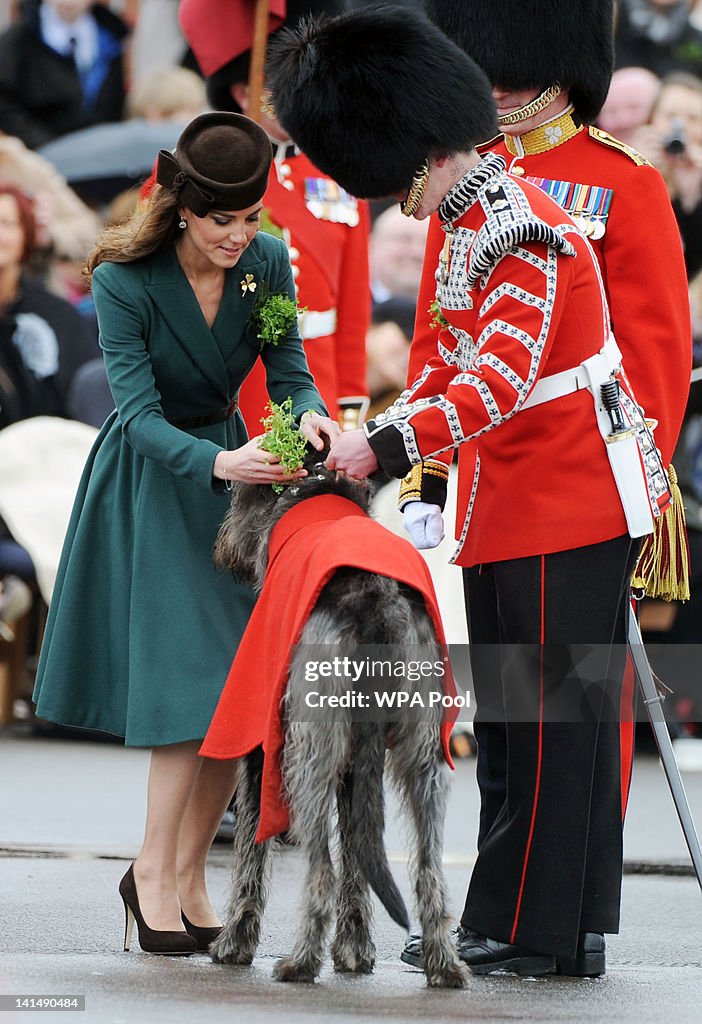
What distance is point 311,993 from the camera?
4020 mm

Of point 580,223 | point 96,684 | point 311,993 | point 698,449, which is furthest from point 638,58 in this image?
point 311,993

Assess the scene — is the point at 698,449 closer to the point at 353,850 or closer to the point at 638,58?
the point at 638,58

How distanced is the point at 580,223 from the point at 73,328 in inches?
193

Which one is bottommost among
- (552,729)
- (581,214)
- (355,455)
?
(552,729)

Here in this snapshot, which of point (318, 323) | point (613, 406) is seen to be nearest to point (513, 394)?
point (613, 406)

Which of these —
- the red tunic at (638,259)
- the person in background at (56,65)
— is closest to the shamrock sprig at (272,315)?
the red tunic at (638,259)

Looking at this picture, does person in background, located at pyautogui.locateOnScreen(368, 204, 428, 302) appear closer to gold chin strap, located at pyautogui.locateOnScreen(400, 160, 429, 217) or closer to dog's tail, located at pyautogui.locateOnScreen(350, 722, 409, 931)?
gold chin strap, located at pyautogui.locateOnScreen(400, 160, 429, 217)

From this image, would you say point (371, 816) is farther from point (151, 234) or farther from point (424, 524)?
point (151, 234)

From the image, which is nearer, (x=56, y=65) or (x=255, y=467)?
(x=255, y=467)

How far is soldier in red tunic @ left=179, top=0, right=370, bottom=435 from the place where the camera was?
20.4 ft

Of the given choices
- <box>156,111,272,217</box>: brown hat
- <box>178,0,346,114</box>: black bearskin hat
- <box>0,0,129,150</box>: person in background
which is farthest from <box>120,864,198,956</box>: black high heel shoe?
<box>0,0,129,150</box>: person in background

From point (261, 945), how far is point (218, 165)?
195 cm

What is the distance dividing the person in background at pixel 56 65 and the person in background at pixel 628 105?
2.59 metres

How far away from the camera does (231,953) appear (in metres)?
4.32
